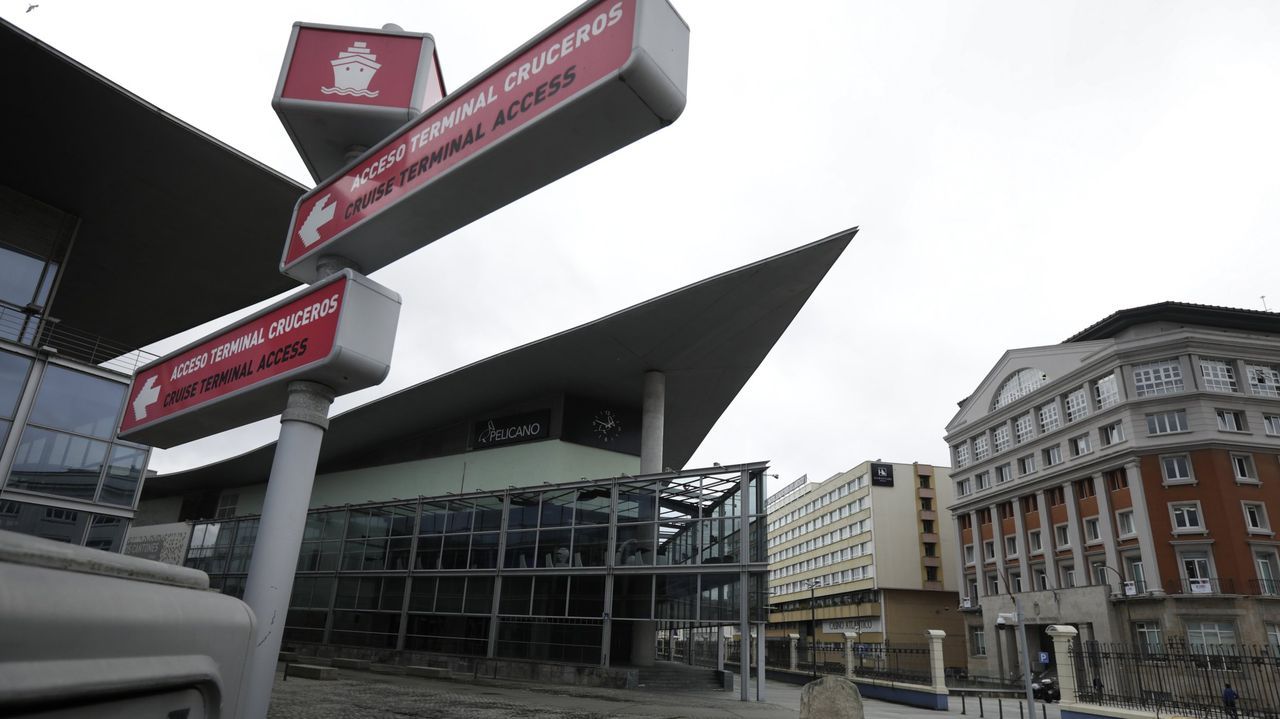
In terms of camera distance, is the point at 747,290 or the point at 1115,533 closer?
the point at 747,290

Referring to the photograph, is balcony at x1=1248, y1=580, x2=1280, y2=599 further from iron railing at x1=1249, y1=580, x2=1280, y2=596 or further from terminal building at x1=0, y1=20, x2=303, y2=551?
terminal building at x1=0, y1=20, x2=303, y2=551

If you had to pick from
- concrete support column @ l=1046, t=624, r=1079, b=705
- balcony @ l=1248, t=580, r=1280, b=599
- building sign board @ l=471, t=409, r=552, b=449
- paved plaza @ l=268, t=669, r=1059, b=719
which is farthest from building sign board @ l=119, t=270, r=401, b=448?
balcony @ l=1248, t=580, r=1280, b=599

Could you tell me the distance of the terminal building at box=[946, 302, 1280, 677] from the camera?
1538 inches

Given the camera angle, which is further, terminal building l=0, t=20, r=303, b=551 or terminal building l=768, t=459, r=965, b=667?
terminal building l=768, t=459, r=965, b=667

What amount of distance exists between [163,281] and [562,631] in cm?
1808

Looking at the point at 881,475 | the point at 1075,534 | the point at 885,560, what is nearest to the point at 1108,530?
the point at 1075,534

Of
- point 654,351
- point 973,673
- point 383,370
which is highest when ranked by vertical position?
point 654,351

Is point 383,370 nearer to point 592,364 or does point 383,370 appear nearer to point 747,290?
point 747,290

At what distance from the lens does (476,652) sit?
27.7 m

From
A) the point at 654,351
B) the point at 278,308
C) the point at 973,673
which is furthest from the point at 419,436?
the point at 973,673

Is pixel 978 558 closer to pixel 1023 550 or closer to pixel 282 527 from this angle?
pixel 1023 550

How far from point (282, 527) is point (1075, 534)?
5380cm

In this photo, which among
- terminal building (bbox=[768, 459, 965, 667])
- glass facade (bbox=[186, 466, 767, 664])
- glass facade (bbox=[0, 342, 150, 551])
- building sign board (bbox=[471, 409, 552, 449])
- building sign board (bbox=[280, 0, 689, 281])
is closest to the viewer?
building sign board (bbox=[280, 0, 689, 281])

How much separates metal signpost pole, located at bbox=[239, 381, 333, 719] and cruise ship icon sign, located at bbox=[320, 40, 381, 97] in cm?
252
